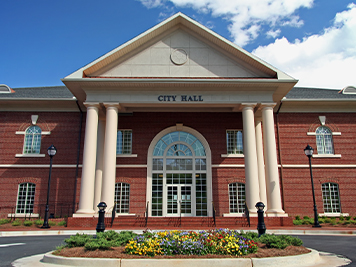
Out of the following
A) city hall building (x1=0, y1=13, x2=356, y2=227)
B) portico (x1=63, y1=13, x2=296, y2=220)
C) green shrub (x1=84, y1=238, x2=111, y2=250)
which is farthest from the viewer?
city hall building (x1=0, y1=13, x2=356, y2=227)

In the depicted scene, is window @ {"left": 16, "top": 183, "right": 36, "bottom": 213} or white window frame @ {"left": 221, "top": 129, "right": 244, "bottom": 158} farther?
white window frame @ {"left": 221, "top": 129, "right": 244, "bottom": 158}

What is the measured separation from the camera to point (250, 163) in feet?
61.5

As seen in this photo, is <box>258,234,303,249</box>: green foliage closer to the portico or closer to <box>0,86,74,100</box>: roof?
the portico

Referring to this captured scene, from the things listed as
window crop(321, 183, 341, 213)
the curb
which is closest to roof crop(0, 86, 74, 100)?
the curb

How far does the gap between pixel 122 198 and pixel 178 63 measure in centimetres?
1002

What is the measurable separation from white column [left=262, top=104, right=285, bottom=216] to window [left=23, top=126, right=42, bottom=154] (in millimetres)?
16117

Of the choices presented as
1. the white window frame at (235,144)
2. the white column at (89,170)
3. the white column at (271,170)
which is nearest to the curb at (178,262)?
Answer: the white column at (89,170)

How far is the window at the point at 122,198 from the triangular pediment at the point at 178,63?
308 inches

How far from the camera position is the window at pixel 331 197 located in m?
22.4

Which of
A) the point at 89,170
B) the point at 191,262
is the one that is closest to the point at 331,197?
the point at 89,170

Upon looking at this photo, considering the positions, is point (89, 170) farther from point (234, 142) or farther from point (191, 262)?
point (191, 262)

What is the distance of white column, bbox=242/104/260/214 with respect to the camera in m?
18.3

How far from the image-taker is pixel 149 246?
7.57 meters

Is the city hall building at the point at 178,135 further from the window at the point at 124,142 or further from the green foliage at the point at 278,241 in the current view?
the green foliage at the point at 278,241
